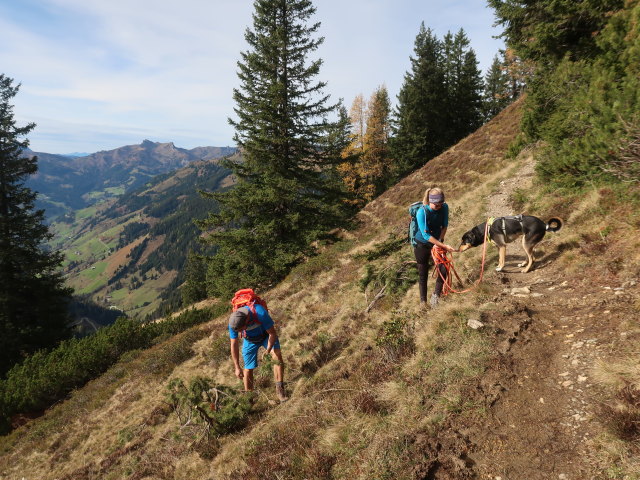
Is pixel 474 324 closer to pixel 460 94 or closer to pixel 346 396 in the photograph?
pixel 346 396

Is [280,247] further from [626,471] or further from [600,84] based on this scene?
[626,471]

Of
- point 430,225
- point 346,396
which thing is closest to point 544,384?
point 346,396

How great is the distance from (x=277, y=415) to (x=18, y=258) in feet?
78.9

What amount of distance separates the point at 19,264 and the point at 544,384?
28.2 meters

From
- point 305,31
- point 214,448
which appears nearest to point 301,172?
point 305,31

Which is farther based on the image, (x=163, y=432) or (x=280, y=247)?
(x=280, y=247)

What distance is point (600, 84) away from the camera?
6168mm

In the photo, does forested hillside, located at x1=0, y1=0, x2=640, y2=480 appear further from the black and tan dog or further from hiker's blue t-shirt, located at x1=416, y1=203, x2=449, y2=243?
hiker's blue t-shirt, located at x1=416, y1=203, x2=449, y2=243

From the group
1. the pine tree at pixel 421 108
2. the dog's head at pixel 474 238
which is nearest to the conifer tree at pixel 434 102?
the pine tree at pixel 421 108

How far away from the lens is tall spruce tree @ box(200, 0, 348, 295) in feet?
53.9

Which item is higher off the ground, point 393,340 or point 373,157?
point 373,157

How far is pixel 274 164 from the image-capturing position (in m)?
17.0

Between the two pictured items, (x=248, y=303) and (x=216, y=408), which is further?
(x=248, y=303)

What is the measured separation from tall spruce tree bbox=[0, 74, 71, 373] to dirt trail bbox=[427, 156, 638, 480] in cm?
2616
